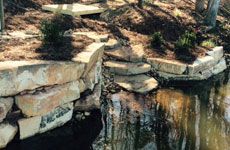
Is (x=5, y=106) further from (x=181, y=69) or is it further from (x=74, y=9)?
(x=74, y=9)

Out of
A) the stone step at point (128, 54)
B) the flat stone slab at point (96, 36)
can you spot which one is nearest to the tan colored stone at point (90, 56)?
the flat stone slab at point (96, 36)

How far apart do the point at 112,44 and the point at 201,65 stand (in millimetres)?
2618

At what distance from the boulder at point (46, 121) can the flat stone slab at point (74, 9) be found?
16.5ft

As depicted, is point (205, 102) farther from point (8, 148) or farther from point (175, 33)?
point (8, 148)

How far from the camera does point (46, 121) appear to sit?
8.30 meters

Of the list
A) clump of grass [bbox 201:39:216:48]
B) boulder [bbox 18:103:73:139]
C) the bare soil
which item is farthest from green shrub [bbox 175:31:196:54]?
boulder [bbox 18:103:73:139]

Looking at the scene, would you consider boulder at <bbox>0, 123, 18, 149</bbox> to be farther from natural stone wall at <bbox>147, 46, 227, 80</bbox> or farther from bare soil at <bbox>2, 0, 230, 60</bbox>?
natural stone wall at <bbox>147, 46, 227, 80</bbox>

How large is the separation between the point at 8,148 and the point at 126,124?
2529mm

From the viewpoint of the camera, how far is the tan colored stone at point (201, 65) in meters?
11.9

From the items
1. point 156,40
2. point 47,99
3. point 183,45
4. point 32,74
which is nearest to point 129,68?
point 156,40

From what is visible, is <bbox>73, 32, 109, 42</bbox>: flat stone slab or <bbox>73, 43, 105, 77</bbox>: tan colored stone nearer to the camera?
<bbox>73, 43, 105, 77</bbox>: tan colored stone

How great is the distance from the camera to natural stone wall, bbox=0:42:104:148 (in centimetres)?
761

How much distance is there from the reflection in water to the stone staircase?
1.05ft

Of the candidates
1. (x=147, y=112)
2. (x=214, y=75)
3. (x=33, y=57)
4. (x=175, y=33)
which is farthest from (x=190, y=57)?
(x=33, y=57)
